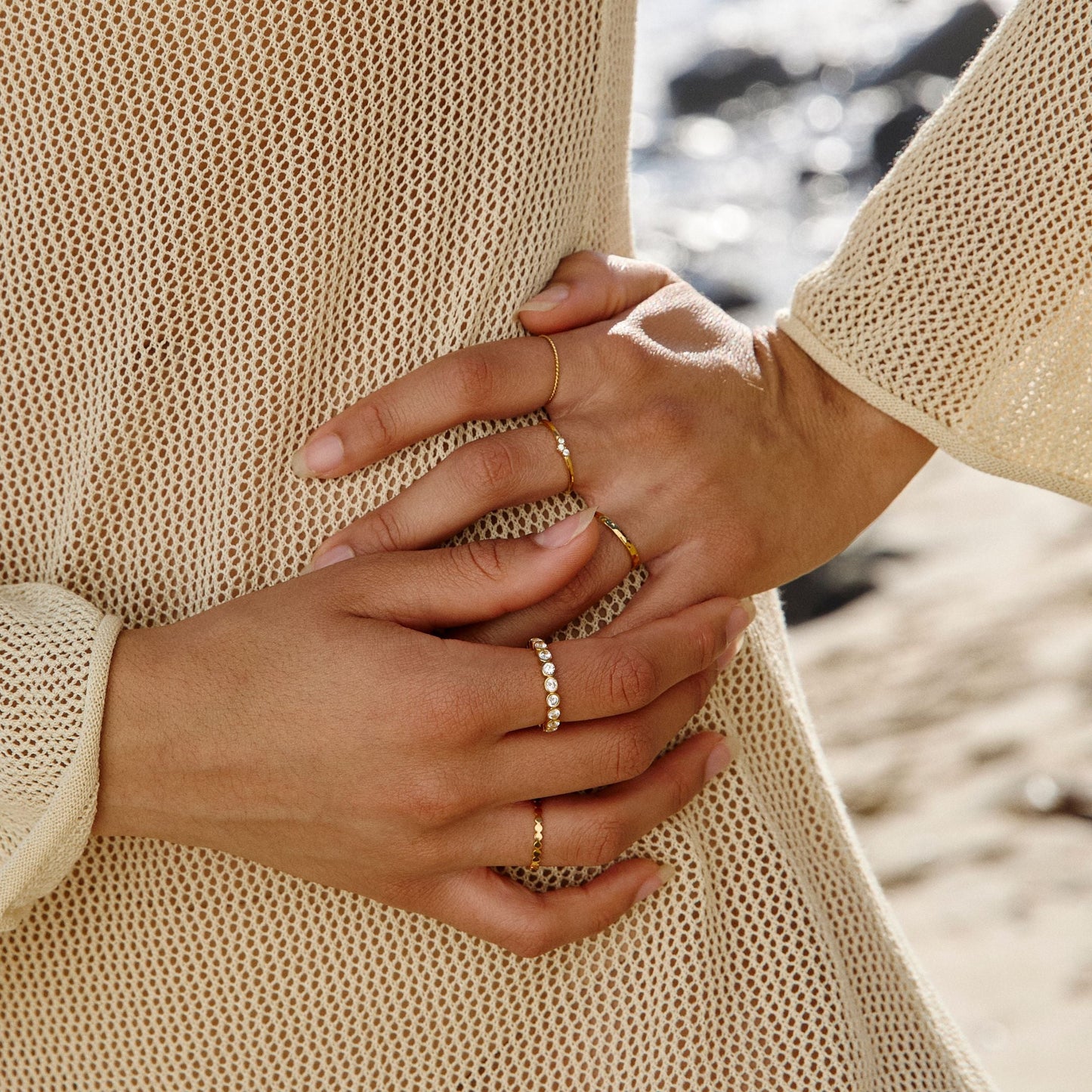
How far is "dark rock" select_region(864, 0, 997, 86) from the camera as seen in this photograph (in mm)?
7312

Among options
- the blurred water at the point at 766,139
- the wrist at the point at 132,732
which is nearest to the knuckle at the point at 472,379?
the wrist at the point at 132,732

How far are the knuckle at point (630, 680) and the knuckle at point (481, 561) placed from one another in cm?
12

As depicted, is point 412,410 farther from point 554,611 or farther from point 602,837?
Answer: point 602,837

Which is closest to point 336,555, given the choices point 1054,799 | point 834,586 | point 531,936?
point 531,936

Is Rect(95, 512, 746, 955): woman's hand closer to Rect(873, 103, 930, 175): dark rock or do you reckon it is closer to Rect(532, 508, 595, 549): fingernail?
Rect(532, 508, 595, 549): fingernail

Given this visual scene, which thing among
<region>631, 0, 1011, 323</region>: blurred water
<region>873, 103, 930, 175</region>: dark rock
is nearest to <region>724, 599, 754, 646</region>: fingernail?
<region>631, 0, 1011, 323</region>: blurred water

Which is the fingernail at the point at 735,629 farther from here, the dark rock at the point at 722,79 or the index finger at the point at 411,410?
the dark rock at the point at 722,79

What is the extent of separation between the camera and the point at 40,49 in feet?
3.26

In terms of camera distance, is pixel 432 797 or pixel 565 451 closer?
pixel 432 797

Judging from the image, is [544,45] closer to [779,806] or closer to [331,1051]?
[779,806]

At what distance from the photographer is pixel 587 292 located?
1075 millimetres

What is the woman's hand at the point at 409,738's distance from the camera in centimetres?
93

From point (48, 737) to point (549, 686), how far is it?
0.40 m

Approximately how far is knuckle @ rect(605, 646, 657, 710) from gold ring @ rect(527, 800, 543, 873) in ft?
0.36
